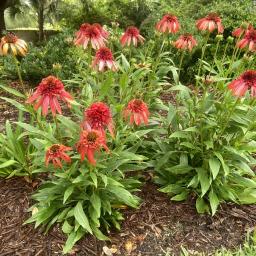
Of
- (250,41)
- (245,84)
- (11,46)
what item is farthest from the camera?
(250,41)

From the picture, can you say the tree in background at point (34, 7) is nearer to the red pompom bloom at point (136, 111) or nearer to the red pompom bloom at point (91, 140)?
the red pompom bloom at point (136, 111)

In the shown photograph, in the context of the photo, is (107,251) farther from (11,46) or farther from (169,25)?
(169,25)

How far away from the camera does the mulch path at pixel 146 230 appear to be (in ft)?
8.45

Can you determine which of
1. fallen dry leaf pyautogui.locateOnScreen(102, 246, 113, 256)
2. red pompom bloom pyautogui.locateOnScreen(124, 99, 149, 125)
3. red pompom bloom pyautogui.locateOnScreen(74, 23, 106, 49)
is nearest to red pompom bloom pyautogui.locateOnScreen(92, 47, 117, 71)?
red pompom bloom pyautogui.locateOnScreen(74, 23, 106, 49)

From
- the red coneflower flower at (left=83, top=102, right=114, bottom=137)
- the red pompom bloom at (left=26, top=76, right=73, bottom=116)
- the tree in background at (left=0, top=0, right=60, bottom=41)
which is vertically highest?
the red pompom bloom at (left=26, top=76, right=73, bottom=116)

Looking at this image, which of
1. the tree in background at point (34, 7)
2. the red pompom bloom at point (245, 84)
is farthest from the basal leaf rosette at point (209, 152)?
the tree in background at point (34, 7)

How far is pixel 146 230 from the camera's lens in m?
2.73

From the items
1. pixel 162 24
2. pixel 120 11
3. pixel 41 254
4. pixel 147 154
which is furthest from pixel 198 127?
pixel 120 11

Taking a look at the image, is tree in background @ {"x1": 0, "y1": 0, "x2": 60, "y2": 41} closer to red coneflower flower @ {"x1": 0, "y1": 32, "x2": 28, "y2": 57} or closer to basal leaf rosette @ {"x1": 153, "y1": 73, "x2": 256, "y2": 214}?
red coneflower flower @ {"x1": 0, "y1": 32, "x2": 28, "y2": 57}

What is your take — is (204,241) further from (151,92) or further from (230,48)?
(230,48)

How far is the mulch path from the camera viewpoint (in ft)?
8.45

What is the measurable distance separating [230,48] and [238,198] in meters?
2.67

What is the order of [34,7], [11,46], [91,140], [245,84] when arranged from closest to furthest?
[91,140] → [245,84] → [11,46] → [34,7]

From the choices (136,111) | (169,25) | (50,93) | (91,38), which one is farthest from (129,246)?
(169,25)
